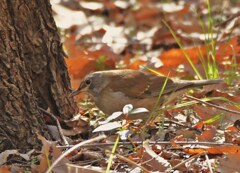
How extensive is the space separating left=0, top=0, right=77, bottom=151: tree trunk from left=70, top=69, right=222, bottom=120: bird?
0.40 meters

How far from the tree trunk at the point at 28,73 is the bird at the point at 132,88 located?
40 centimetres

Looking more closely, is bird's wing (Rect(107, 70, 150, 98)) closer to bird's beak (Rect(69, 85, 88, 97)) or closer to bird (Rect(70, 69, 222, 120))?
bird (Rect(70, 69, 222, 120))

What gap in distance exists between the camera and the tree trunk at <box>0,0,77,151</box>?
189 inches

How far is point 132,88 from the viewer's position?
607cm

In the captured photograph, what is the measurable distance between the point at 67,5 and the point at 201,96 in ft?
16.6

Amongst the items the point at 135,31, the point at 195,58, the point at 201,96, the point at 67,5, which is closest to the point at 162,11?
the point at 135,31

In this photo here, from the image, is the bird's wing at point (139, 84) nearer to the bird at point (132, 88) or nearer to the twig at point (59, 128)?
the bird at point (132, 88)

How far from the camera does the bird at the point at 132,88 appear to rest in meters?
5.98

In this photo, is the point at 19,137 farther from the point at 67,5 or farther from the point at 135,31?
the point at 67,5

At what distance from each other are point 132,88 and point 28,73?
1157 mm

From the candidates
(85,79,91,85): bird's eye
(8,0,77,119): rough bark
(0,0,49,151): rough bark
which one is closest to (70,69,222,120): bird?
(85,79,91,85): bird's eye

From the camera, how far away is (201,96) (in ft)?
20.9

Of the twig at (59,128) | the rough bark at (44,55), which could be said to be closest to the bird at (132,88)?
the rough bark at (44,55)

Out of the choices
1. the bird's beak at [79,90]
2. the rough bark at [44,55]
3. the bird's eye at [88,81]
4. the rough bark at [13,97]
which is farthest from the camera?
the bird's eye at [88,81]
